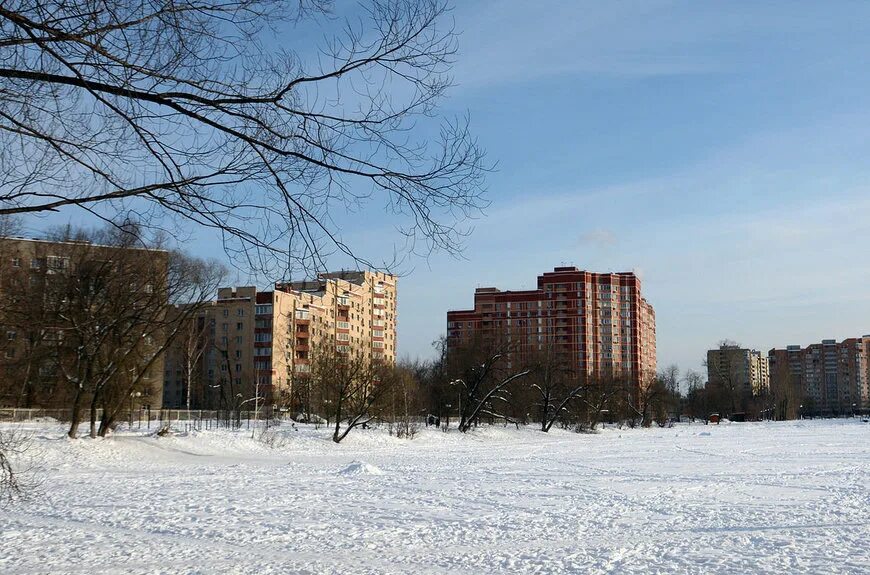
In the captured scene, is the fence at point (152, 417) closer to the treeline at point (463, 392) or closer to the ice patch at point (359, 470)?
the treeline at point (463, 392)

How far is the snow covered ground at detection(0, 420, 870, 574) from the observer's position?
37.5ft

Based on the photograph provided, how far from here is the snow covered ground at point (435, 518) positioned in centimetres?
1143

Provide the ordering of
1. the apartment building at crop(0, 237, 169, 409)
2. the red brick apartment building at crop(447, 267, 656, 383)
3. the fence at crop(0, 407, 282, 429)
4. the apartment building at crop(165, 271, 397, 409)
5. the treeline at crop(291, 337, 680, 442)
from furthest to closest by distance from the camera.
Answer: the red brick apartment building at crop(447, 267, 656, 383) → the apartment building at crop(165, 271, 397, 409) → the treeline at crop(291, 337, 680, 442) → the fence at crop(0, 407, 282, 429) → the apartment building at crop(0, 237, 169, 409)

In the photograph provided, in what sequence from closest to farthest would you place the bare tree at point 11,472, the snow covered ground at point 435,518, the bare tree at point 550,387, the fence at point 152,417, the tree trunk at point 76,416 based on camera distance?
the bare tree at point 11,472 < the snow covered ground at point 435,518 < the tree trunk at point 76,416 < the fence at point 152,417 < the bare tree at point 550,387

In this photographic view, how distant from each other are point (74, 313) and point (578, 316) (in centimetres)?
13865

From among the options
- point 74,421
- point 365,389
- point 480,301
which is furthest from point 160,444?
point 480,301

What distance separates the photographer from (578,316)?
148 m

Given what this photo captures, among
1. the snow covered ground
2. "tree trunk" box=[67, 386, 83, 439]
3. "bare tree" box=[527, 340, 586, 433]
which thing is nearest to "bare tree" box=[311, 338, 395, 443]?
"tree trunk" box=[67, 386, 83, 439]

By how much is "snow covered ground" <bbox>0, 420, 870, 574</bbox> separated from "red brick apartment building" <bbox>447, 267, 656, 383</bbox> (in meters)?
119

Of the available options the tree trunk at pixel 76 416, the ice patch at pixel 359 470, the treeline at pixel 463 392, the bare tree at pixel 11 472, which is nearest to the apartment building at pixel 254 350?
the treeline at pixel 463 392

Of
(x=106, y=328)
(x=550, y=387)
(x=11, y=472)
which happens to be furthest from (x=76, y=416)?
(x=550, y=387)

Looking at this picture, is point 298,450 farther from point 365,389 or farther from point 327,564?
point 327,564

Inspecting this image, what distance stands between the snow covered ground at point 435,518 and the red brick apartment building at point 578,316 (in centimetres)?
11929

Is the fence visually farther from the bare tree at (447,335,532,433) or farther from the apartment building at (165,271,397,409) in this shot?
the apartment building at (165,271,397,409)
